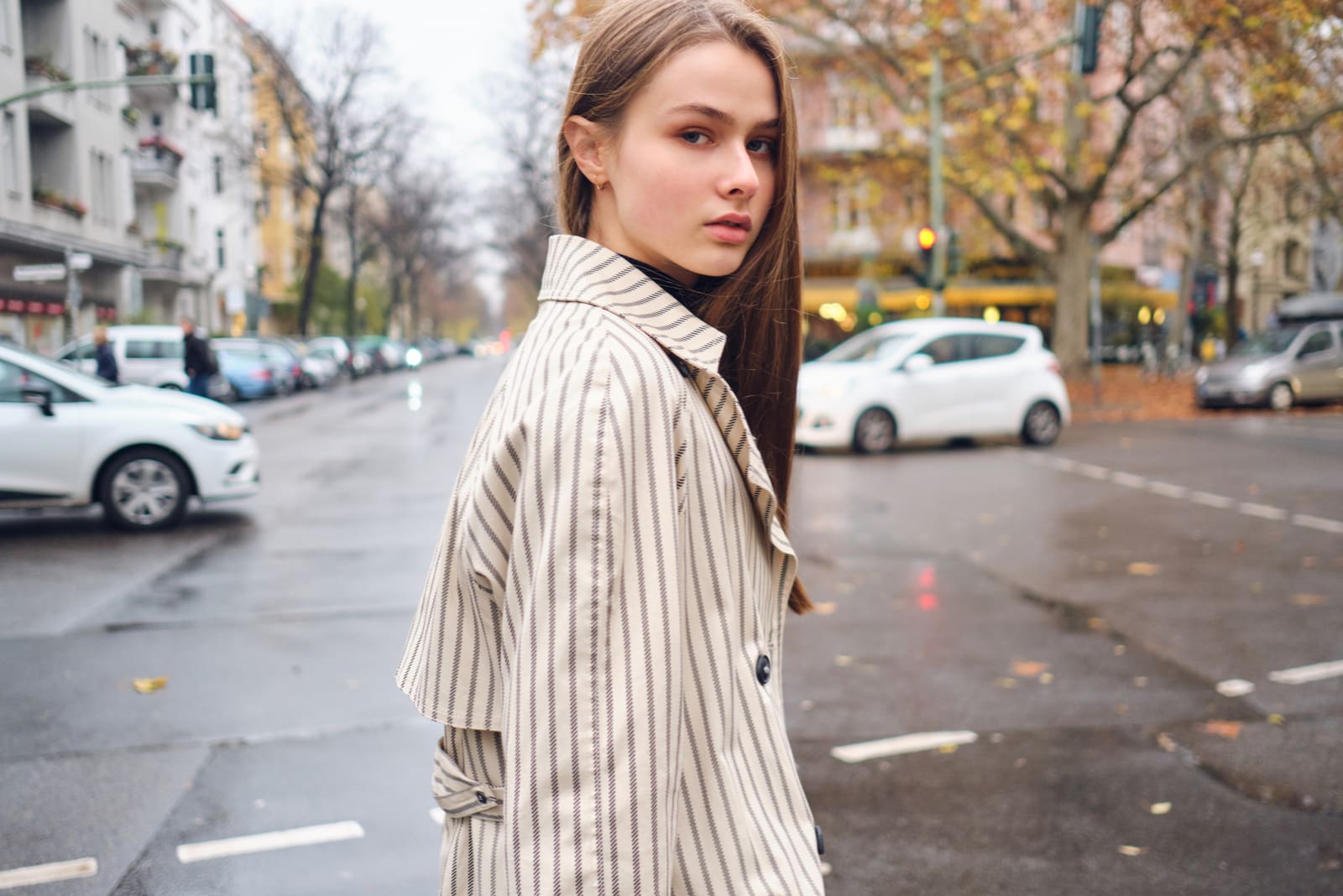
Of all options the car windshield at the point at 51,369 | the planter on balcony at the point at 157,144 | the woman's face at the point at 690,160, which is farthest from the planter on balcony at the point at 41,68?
the woman's face at the point at 690,160

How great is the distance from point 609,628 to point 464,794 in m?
0.33

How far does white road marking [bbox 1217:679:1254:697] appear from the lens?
197 inches

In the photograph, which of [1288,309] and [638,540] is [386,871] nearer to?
[638,540]

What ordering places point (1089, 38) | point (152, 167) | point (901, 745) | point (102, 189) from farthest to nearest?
point (152, 167) → point (102, 189) → point (1089, 38) → point (901, 745)

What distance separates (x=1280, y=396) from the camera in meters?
23.2

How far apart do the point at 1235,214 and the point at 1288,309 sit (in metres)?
5.25

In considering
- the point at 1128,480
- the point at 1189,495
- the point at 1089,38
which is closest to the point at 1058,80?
the point at 1089,38

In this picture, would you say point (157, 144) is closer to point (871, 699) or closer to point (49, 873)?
point (871, 699)

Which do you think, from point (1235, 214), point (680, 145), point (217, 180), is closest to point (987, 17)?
point (1235, 214)

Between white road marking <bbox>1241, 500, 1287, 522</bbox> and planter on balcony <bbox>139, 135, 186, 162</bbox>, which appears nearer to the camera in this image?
white road marking <bbox>1241, 500, 1287, 522</bbox>

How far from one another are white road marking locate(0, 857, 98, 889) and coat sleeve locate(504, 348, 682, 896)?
2.92 metres

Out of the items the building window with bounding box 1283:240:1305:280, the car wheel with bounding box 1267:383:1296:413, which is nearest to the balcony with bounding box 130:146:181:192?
the car wheel with bounding box 1267:383:1296:413

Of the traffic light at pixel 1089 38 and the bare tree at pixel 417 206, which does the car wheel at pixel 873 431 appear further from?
the bare tree at pixel 417 206

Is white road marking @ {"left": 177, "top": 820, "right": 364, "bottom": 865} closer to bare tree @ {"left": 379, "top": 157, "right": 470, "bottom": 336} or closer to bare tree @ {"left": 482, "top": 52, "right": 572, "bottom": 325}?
bare tree @ {"left": 482, "top": 52, "right": 572, "bottom": 325}
